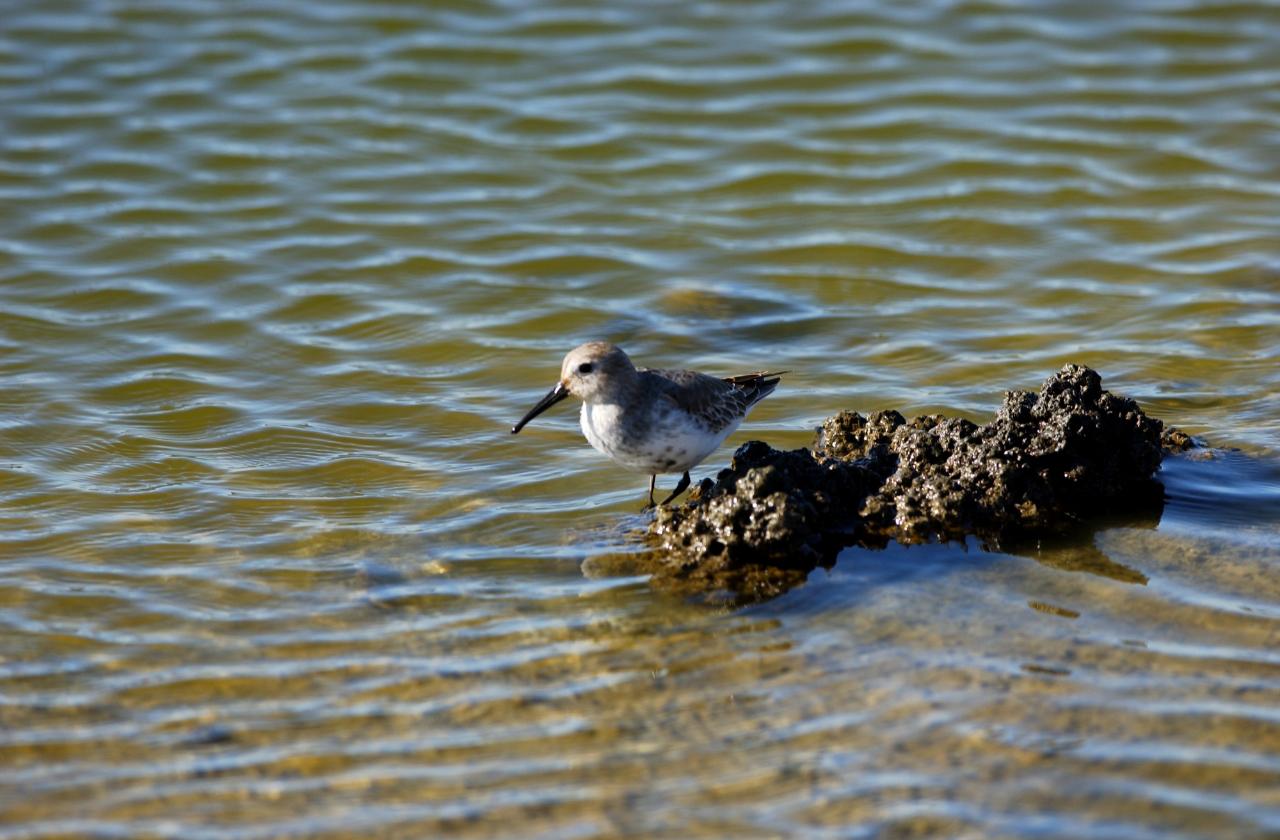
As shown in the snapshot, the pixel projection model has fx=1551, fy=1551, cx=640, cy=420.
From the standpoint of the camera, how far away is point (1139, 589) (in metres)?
7.04

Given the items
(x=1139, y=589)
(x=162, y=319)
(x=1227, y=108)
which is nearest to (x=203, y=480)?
(x=162, y=319)

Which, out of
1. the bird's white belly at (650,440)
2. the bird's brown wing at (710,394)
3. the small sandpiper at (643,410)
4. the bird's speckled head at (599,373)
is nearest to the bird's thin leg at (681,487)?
the small sandpiper at (643,410)

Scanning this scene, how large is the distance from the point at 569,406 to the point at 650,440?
91.2 inches

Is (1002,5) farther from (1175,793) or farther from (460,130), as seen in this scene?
(1175,793)


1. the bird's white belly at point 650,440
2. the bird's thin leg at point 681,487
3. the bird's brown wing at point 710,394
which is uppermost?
the bird's brown wing at point 710,394

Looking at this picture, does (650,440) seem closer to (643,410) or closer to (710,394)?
(643,410)

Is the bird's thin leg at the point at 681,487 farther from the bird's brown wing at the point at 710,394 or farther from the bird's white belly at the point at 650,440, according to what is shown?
the bird's brown wing at the point at 710,394

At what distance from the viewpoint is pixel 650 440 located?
26.0 feet

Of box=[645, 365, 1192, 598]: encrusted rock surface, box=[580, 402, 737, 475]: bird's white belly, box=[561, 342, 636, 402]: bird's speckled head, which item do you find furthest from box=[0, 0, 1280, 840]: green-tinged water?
box=[561, 342, 636, 402]: bird's speckled head

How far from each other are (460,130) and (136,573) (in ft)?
24.2

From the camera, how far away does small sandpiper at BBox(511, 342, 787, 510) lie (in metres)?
7.94

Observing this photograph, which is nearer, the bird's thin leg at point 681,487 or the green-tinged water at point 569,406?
the green-tinged water at point 569,406

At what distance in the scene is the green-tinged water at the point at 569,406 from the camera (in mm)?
5730

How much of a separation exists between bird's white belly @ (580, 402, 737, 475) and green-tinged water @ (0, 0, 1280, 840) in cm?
46
